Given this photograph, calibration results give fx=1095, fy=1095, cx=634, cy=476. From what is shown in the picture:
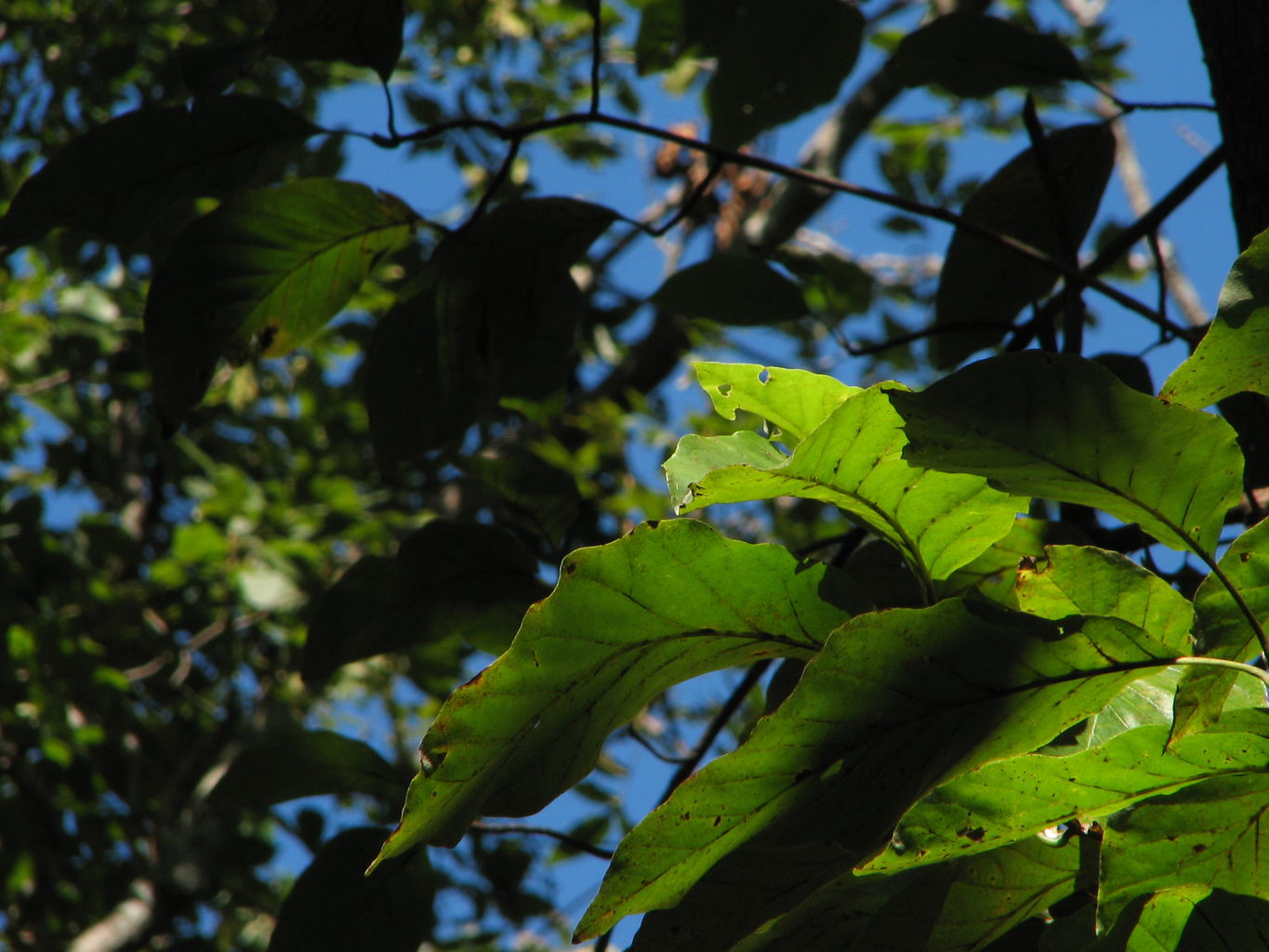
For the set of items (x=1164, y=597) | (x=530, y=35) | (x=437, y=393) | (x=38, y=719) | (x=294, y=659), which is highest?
(x=530, y=35)

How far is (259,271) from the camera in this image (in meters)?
0.83

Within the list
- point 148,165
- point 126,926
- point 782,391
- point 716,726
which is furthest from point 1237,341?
point 126,926

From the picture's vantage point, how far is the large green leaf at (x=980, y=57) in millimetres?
1014

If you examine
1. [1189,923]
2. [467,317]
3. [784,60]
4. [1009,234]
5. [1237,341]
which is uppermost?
[784,60]

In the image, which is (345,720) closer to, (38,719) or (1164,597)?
(38,719)

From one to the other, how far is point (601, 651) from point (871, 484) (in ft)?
0.47

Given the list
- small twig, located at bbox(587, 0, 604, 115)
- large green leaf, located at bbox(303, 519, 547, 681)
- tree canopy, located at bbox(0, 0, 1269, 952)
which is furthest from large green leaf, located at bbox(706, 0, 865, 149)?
large green leaf, located at bbox(303, 519, 547, 681)

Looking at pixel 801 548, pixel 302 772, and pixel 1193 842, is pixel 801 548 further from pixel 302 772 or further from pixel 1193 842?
pixel 1193 842

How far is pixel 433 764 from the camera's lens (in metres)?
0.48

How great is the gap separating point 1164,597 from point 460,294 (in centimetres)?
60

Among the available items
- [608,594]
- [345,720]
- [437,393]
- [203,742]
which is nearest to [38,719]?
[203,742]

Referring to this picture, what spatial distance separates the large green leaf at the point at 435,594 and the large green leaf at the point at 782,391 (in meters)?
0.36

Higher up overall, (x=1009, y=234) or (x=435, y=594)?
(x=1009, y=234)

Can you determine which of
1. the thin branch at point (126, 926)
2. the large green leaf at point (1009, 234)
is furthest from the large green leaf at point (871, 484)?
the thin branch at point (126, 926)
